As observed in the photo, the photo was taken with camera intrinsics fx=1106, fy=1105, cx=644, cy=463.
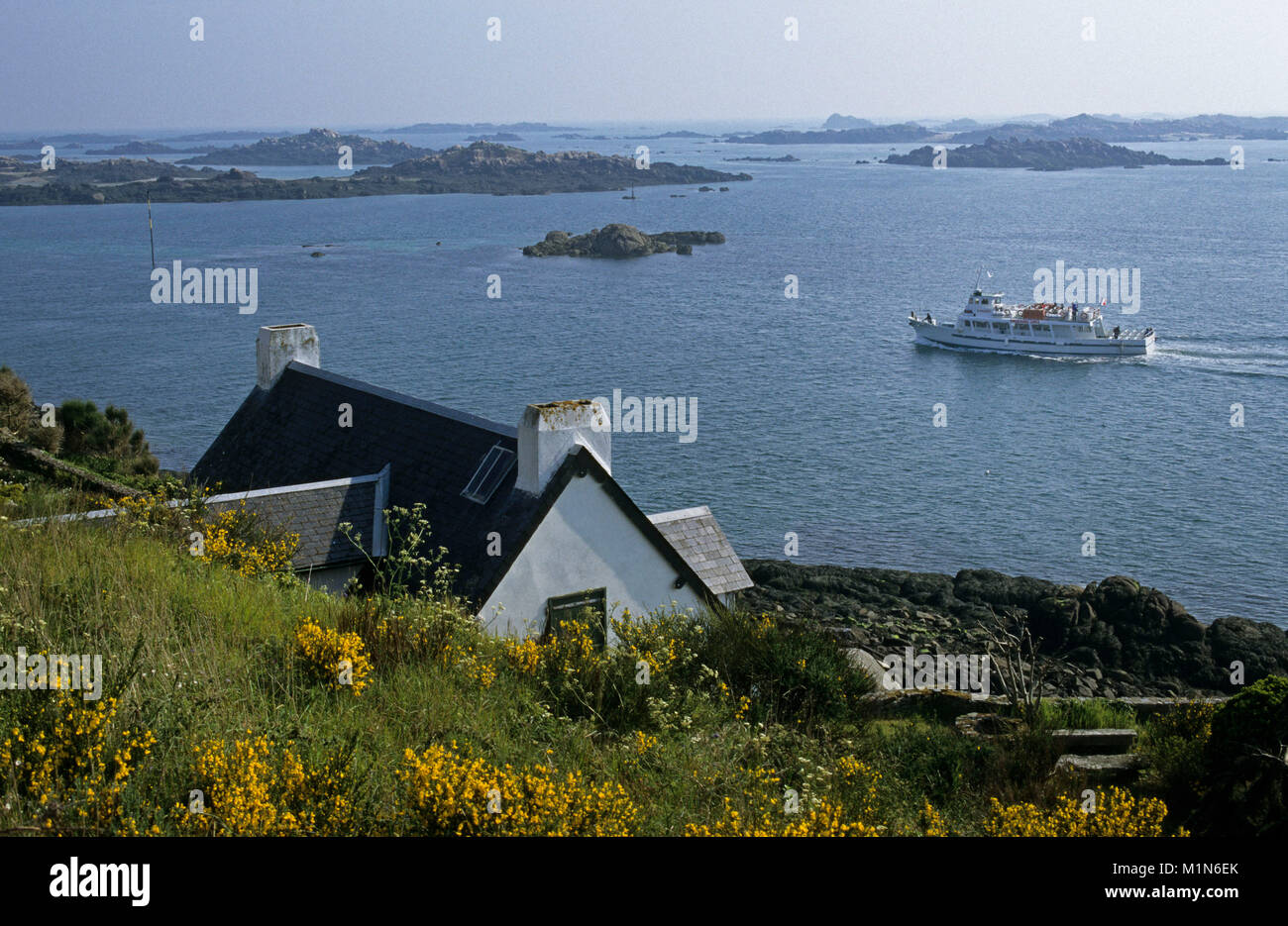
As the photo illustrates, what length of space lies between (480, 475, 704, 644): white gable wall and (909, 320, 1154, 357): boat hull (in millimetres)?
60764

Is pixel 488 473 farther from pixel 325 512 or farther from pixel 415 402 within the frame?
pixel 415 402

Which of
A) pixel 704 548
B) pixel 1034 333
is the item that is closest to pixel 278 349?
pixel 704 548

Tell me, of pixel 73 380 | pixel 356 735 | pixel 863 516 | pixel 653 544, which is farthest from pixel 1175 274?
pixel 356 735

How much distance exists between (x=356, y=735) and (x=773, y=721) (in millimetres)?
5291

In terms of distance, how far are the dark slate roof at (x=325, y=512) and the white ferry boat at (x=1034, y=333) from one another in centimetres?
6152

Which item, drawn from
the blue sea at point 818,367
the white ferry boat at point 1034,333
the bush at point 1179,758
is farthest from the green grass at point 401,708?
the white ferry boat at point 1034,333

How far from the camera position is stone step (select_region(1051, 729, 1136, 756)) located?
12602mm

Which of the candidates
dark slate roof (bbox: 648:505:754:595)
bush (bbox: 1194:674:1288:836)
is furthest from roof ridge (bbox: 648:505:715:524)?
bush (bbox: 1194:674:1288:836)

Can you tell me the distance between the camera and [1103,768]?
11.5 m

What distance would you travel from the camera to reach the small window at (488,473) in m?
17.2

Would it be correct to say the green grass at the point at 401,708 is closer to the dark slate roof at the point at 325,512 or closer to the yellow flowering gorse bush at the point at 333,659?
the yellow flowering gorse bush at the point at 333,659

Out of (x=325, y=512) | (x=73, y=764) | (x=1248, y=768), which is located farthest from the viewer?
(x=325, y=512)

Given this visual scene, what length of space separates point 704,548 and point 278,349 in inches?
402

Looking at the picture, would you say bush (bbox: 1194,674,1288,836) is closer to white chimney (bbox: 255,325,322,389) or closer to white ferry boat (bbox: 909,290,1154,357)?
white chimney (bbox: 255,325,322,389)
